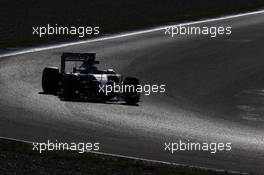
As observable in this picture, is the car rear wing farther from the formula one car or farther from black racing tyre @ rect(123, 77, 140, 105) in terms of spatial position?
black racing tyre @ rect(123, 77, 140, 105)

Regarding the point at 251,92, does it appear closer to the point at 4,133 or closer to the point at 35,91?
the point at 35,91

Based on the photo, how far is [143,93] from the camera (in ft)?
70.5

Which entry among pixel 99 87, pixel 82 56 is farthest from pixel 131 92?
pixel 82 56

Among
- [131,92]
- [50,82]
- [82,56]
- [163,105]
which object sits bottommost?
[163,105]

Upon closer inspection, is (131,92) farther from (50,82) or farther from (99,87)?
(50,82)

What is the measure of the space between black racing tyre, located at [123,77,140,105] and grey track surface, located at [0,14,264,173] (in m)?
0.21

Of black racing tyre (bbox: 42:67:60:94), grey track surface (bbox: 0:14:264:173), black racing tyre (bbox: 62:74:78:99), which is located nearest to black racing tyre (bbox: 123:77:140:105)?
grey track surface (bbox: 0:14:264:173)

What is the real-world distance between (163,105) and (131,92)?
0.77m

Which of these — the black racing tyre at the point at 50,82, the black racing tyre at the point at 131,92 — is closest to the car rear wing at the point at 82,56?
the black racing tyre at the point at 50,82

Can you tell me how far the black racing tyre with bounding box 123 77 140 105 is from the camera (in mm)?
19672

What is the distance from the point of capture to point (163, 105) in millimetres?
19781

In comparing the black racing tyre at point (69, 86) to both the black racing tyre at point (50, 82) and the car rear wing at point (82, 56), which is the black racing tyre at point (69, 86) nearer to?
the car rear wing at point (82, 56)

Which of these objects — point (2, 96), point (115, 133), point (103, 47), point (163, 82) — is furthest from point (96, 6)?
point (115, 133)

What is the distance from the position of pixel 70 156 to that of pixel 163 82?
9.07 m
